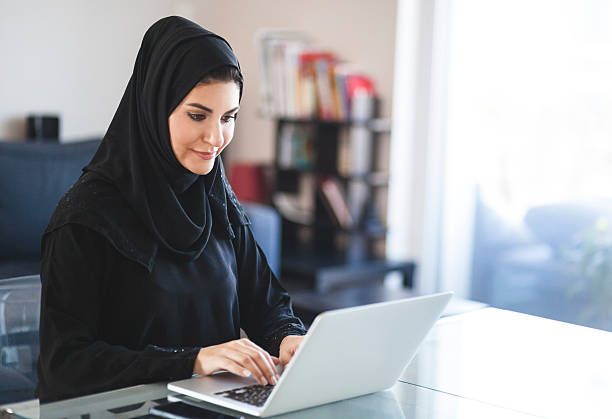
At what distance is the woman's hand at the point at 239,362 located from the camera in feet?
4.47

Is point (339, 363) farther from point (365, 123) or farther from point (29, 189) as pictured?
point (365, 123)

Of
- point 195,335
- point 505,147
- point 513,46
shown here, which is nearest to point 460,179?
point 505,147

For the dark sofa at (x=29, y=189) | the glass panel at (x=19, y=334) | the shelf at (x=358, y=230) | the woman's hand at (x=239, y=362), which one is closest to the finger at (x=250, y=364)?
the woman's hand at (x=239, y=362)

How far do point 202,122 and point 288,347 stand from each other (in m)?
0.45

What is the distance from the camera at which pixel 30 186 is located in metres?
3.69

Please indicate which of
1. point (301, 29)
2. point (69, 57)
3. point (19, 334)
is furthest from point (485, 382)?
point (69, 57)

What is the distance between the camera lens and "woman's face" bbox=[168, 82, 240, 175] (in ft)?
5.15

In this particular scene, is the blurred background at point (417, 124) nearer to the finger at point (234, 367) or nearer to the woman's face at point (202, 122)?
the woman's face at point (202, 122)

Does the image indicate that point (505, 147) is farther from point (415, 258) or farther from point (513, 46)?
point (415, 258)

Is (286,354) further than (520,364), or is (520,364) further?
(520,364)

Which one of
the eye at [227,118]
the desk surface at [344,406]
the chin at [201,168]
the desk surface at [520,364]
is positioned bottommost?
the desk surface at [520,364]

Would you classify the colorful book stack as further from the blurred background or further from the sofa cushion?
the sofa cushion

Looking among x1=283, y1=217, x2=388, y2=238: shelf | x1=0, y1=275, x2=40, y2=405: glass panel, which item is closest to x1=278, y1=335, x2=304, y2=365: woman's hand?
x1=0, y1=275, x2=40, y2=405: glass panel

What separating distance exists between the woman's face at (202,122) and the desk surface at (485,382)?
45 cm
